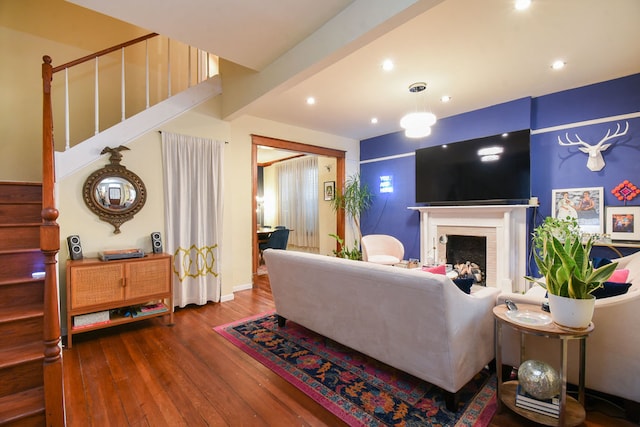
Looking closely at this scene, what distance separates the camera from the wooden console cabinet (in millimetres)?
2721

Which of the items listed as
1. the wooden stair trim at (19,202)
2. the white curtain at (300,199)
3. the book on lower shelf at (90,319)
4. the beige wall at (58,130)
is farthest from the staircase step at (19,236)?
the white curtain at (300,199)

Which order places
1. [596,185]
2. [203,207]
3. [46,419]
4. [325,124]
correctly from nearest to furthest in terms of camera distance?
[46,419], [596,185], [203,207], [325,124]

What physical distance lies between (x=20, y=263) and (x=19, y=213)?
0.68 m

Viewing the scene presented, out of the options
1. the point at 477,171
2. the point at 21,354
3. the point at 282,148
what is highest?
the point at 282,148

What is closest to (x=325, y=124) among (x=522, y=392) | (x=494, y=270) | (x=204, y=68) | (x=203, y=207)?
(x=204, y=68)

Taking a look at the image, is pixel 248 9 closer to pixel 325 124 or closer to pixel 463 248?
pixel 325 124

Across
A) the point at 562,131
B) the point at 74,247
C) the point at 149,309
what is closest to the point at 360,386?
the point at 149,309

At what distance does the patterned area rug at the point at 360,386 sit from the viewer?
177cm

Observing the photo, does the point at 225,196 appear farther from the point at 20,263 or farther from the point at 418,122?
the point at 418,122

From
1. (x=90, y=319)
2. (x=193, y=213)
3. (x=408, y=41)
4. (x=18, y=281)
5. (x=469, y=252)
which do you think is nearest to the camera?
(x=18, y=281)

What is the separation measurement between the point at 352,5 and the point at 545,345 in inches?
110

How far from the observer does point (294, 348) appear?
104 inches

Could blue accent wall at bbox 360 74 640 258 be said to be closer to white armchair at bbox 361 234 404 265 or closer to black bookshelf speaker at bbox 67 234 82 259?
white armchair at bbox 361 234 404 265

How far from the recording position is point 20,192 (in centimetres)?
270
